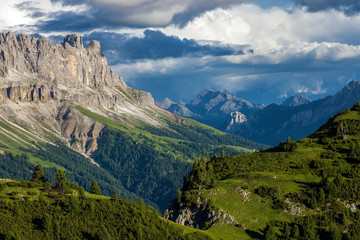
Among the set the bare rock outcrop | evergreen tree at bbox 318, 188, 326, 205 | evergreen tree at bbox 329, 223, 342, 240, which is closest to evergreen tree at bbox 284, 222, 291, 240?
evergreen tree at bbox 329, 223, 342, 240

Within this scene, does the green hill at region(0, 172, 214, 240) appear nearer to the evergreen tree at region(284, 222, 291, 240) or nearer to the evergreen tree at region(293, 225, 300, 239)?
the evergreen tree at region(284, 222, 291, 240)

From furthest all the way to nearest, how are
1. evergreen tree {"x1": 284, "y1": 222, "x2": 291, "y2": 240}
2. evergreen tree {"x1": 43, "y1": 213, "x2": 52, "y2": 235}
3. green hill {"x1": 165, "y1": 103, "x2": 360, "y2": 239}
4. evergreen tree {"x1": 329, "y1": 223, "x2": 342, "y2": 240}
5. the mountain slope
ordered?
green hill {"x1": 165, "y1": 103, "x2": 360, "y2": 239} → evergreen tree {"x1": 284, "y1": 222, "x2": 291, "y2": 240} → evergreen tree {"x1": 329, "y1": 223, "x2": 342, "y2": 240} → the mountain slope → evergreen tree {"x1": 43, "y1": 213, "x2": 52, "y2": 235}

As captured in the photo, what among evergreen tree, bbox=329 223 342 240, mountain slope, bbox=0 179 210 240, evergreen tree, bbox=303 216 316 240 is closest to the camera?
mountain slope, bbox=0 179 210 240

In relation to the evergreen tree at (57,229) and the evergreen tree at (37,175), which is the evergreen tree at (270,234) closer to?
the evergreen tree at (57,229)

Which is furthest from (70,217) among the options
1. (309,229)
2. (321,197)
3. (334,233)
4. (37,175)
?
(321,197)

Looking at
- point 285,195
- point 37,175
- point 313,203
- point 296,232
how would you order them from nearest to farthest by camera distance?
point 296,232 < point 313,203 < point 285,195 < point 37,175

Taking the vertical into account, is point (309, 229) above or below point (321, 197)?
below

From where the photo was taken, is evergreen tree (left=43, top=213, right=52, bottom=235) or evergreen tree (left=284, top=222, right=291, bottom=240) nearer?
evergreen tree (left=43, top=213, right=52, bottom=235)

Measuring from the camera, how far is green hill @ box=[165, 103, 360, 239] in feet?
377

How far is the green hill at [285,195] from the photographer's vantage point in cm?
11480

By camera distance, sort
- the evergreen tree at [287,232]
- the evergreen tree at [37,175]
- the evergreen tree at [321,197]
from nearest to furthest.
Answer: the evergreen tree at [287,232] → the evergreen tree at [321,197] → the evergreen tree at [37,175]

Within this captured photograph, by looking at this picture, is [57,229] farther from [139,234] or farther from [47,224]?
[139,234]

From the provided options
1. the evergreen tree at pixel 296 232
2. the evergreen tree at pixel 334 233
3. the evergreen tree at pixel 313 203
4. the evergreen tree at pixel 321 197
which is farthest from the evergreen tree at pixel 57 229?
the evergreen tree at pixel 321 197

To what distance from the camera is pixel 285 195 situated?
128 meters
